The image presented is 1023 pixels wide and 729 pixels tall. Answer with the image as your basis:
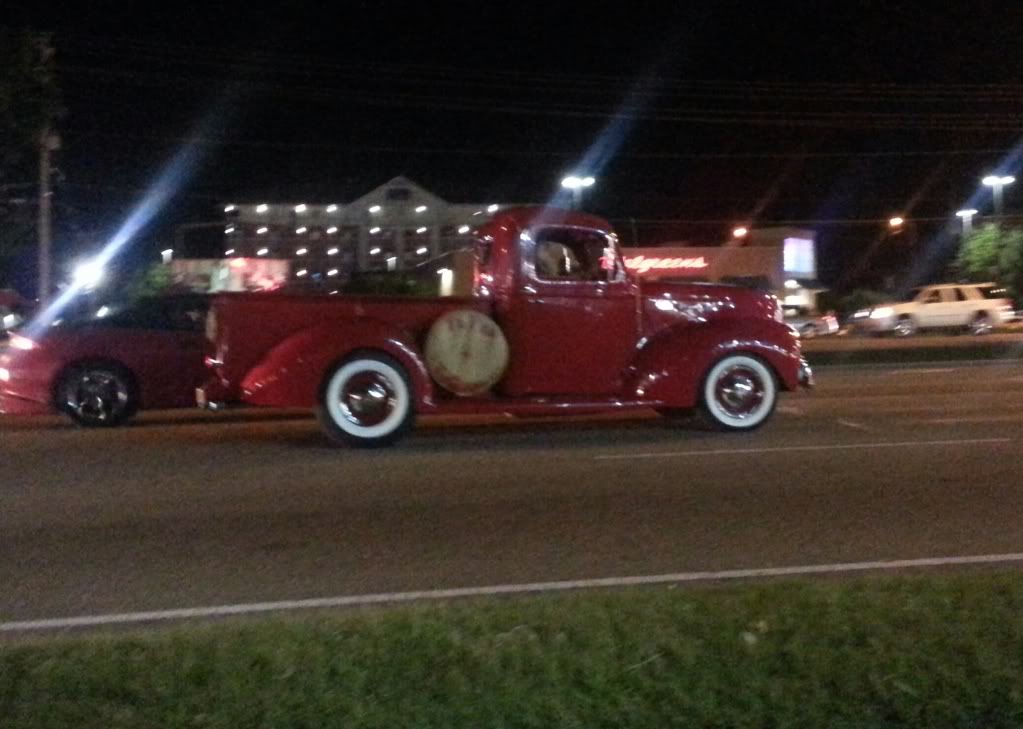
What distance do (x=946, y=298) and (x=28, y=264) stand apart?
26.3 m

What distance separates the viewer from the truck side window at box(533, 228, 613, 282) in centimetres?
1330

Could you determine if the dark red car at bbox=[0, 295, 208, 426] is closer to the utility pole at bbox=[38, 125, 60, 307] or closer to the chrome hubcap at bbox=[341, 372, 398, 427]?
the chrome hubcap at bbox=[341, 372, 398, 427]

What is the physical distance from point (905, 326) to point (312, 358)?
33.9 meters

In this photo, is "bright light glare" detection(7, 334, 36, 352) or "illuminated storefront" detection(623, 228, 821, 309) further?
"illuminated storefront" detection(623, 228, 821, 309)

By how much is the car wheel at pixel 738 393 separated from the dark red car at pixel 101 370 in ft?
17.2

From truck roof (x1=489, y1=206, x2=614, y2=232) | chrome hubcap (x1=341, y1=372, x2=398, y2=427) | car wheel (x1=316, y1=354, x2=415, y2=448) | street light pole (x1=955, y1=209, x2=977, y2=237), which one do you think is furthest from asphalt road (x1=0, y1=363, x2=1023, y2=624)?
street light pole (x1=955, y1=209, x2=977, y2=237)

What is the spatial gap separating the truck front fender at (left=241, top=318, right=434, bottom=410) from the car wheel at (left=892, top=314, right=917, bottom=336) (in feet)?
108

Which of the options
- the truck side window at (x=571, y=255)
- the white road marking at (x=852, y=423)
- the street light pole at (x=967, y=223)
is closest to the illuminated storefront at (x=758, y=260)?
the street light pole at (x=967, y=223)

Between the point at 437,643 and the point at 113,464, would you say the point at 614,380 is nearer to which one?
the point at 113,464

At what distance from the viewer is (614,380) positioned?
13312mm

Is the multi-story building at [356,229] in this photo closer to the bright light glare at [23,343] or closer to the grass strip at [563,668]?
the bright light glare at [23,343]

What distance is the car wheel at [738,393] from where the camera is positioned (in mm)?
13633

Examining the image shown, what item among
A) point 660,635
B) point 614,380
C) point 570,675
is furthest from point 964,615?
point 614,380

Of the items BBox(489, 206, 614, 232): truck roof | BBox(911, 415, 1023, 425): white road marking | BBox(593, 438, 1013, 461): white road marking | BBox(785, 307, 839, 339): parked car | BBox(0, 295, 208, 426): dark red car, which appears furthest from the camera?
BBox(785, 307, 839, 339): parked car
